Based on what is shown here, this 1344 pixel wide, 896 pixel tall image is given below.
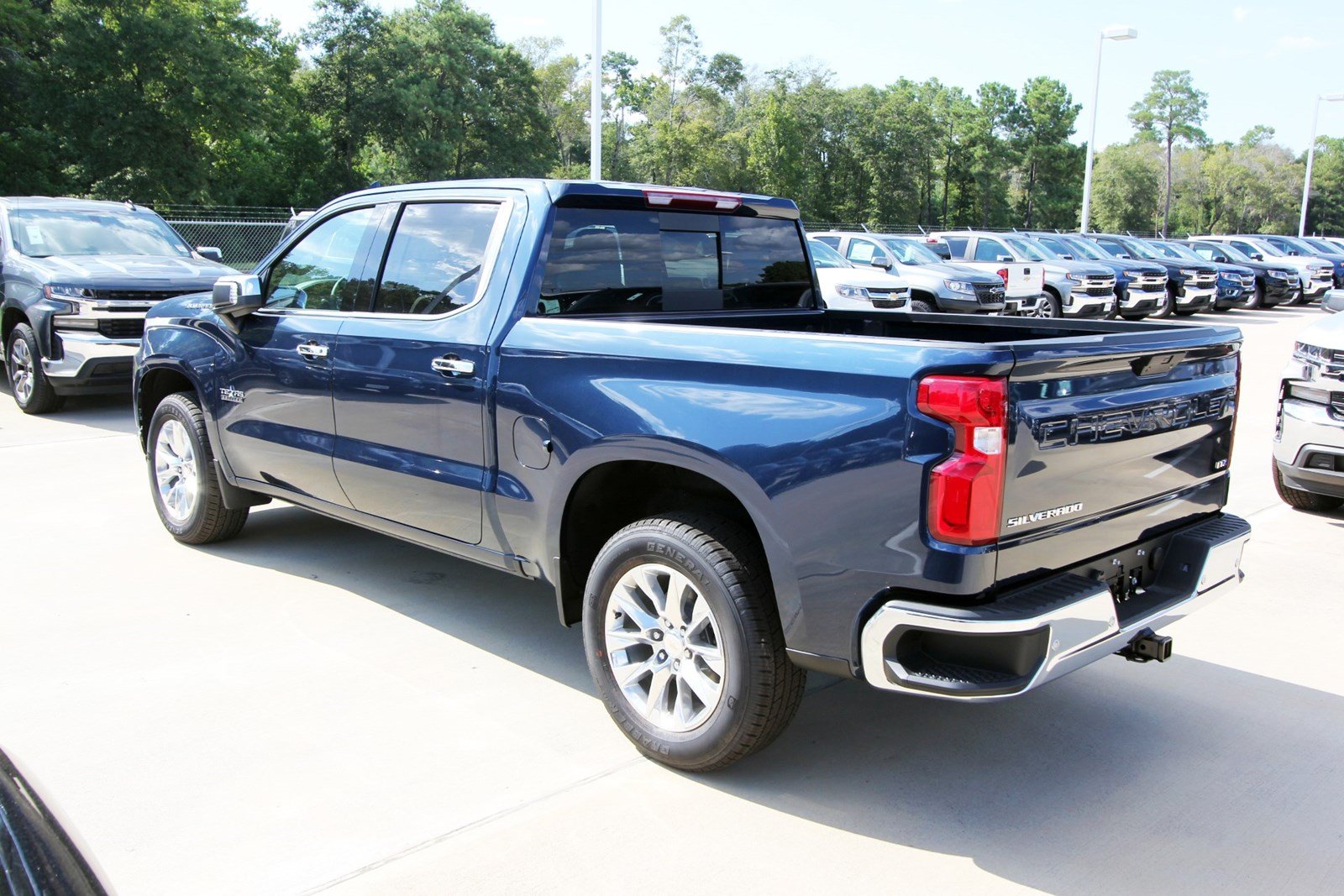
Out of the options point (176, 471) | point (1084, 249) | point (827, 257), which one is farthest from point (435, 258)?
point (1084, 249)

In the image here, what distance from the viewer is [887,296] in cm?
1614

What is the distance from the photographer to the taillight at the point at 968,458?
110 inches

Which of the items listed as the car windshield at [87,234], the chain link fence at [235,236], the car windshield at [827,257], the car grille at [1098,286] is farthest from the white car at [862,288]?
the chain link fence at [235,236]

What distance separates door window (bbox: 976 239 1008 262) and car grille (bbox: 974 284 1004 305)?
3147 mm

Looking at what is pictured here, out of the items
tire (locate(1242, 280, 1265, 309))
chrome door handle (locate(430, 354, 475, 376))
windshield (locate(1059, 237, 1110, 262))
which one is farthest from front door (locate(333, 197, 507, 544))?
tire (locate(1242, 280, 1265, 309))

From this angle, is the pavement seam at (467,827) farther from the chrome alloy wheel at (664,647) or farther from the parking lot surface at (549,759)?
the chrome alloy wheel at (664,647)

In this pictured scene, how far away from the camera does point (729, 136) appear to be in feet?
263

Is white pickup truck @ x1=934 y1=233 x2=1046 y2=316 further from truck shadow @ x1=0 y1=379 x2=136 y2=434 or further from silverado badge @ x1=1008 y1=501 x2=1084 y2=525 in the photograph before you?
silverado badge @ x1=1008 y1=501 x2=1084 y2=525

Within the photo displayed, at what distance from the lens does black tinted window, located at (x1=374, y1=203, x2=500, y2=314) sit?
429 cm

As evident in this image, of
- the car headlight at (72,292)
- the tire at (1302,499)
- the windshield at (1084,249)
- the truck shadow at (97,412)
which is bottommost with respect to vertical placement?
the truck shadow at (97,412)

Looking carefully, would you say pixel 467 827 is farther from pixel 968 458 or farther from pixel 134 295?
pixel 134 295

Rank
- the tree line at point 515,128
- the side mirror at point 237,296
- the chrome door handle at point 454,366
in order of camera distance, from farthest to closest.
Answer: the tree line at point 515,128
the side mirror at point 237,296
the chrome door handle at point 454,366

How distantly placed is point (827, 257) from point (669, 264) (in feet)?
44.8

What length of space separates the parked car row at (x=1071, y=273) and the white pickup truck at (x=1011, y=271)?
0.07 feet
